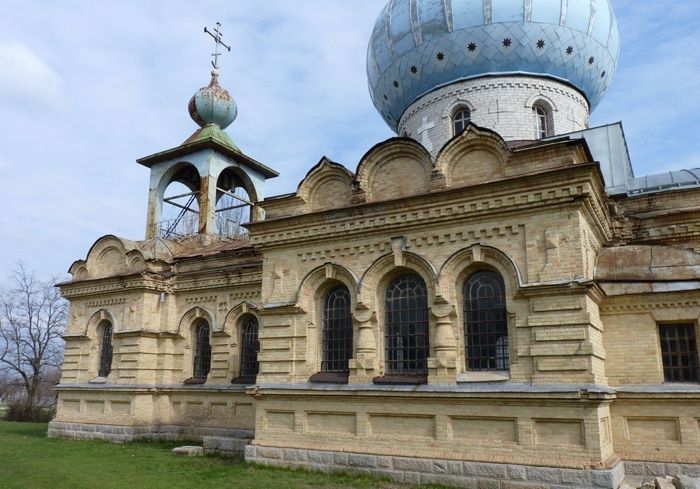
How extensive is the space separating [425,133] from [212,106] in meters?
8.31

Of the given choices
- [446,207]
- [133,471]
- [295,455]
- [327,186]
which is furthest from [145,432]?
[446,207]

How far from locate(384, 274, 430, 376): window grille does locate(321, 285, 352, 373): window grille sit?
0.86 metres

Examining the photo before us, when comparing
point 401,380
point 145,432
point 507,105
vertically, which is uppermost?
point 507,105

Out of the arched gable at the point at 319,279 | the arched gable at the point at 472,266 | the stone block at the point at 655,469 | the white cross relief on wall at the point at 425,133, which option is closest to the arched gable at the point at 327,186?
the arched gable at the point at 319,279

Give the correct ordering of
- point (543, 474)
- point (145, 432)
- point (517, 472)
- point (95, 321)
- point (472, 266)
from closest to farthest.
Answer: point (543, 474) < point (517, 472) < point (472, 266) < point (145, 432) < point (95, 321)

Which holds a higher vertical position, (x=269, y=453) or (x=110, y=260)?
(x=110, y=260)

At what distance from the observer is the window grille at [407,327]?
10.5 m

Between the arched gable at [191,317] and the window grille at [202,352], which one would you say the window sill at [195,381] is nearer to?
the window grille at [202,352]

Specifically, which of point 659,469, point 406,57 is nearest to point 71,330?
point 406,57

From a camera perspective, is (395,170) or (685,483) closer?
(685,483)

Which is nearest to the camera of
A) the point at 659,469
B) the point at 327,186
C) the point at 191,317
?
the point at 659,469

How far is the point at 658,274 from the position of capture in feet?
31.9

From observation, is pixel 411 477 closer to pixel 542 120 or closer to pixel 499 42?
pixel 542 120

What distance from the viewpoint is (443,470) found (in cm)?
934
